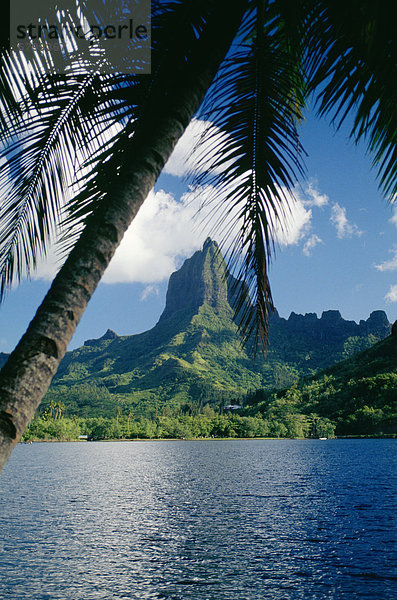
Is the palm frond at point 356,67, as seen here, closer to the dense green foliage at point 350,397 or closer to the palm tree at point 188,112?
the palm tree at point 188,112

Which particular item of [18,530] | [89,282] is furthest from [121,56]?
[18,530]

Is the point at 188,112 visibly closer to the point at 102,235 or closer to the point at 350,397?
the point at 102,235

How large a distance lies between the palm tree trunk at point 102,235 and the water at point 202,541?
18.2 meters

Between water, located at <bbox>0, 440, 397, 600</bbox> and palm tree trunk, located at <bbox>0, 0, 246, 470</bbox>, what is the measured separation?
1821 centimetres

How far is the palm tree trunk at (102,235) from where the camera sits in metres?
1.60

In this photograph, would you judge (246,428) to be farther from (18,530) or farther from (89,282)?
(89,282)

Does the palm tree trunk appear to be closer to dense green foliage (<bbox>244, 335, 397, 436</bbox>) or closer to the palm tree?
the palm tree

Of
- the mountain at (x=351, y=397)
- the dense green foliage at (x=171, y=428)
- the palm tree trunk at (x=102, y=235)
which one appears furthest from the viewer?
the dense green foliage at (x=171, y=428)

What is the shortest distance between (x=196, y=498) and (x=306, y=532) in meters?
16.8

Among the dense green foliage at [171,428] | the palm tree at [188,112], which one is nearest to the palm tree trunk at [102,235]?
the palm tree at [188,112]

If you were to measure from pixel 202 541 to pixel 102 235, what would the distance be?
27.0 m

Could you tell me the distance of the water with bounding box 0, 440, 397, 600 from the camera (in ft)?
58.3

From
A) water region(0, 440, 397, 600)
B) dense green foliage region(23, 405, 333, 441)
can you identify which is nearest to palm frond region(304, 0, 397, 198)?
water region(0, 440, 397, 600)

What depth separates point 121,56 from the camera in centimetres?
330
